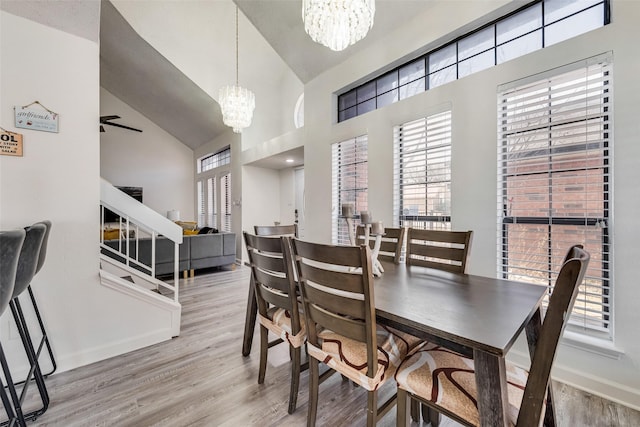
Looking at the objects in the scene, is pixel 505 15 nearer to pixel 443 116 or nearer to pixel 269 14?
pixel 443 116

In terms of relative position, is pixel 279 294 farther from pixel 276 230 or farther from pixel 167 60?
pixel 167 60

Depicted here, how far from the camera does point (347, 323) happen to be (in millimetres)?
1147

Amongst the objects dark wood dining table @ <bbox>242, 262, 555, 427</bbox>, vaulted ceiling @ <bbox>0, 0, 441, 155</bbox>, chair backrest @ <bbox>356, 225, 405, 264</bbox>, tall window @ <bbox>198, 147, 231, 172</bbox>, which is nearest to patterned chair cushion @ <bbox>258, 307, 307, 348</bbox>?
dark wood dining table @ <bbox>242, 262, 555, 427</bbox>

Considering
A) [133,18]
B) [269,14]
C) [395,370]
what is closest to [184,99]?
[133,18]

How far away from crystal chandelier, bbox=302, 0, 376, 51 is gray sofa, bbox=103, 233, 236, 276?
372 centimetres

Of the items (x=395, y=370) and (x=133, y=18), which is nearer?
(x=395, y=370)

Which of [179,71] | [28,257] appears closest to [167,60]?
[179,71]

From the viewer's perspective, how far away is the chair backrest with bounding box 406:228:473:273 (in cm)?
174

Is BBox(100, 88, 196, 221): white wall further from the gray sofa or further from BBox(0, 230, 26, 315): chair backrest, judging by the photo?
BBox(0, 230, 26, 315): chair backrest

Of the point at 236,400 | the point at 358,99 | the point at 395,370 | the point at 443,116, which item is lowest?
the point at 236,400

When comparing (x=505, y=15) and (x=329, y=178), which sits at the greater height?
(x=505, y=15)

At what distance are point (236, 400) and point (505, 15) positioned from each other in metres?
3.46

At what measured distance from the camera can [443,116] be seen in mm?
2488

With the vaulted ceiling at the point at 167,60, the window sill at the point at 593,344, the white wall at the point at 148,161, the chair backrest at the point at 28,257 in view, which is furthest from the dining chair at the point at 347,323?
the white wall at the point at 148,161
